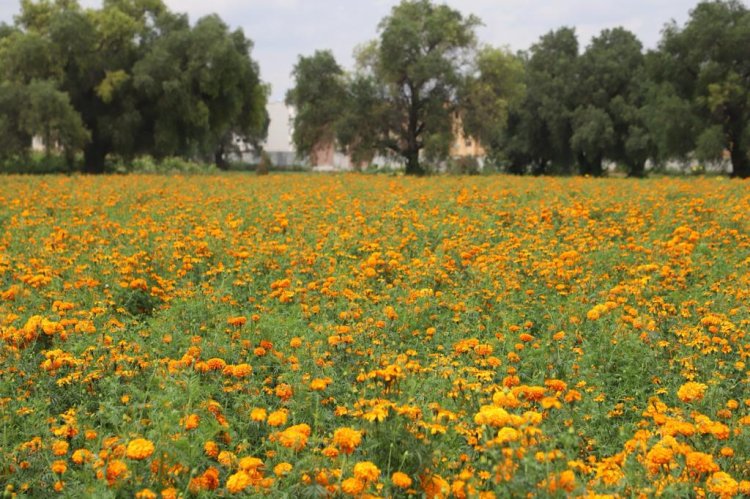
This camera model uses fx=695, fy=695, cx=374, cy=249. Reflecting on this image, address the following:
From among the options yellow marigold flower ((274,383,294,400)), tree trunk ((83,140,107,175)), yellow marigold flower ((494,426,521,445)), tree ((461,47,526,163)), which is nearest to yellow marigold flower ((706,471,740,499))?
yellow marigold flower ((494,426,521,445))

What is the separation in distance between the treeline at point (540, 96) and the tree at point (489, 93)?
0.21 feet

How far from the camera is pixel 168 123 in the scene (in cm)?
2708

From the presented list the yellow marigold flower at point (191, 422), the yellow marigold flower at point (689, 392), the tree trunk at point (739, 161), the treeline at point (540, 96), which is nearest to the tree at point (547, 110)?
the treeline at point (540, 96)

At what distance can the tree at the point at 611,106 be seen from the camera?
37.1 metres

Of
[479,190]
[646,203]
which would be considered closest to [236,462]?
[646,203]

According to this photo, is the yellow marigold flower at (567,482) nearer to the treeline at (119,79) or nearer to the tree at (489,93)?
the treeline at (119,79)

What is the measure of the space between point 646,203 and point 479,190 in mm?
3453

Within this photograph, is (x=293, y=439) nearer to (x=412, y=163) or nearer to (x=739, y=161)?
(x=739, y=161)

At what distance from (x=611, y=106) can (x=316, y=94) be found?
1632cm

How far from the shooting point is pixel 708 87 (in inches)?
1057

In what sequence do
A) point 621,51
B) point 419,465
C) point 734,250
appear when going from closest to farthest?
point 419,465
point 734,250
point 621,51

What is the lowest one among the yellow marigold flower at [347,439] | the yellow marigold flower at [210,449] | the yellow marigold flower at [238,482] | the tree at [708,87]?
the yellow marigold flower at [210,449]

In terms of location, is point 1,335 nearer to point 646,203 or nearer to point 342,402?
point 342,402

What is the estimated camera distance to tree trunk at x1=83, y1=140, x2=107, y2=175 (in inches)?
1112
